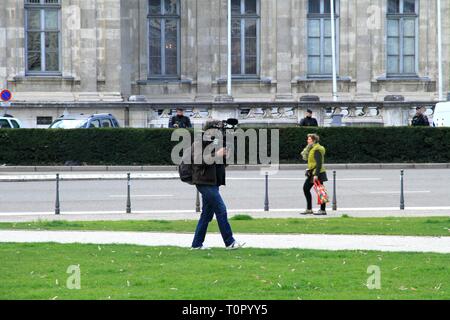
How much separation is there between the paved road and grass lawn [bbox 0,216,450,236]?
3687 mm

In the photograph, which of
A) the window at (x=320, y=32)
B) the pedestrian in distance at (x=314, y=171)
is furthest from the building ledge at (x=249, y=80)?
the pedestrian in distance at (x=314, y=171)

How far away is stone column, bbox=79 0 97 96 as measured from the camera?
52.2 m

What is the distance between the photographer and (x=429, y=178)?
131 ft

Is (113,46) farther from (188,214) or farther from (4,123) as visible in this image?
(188,214)

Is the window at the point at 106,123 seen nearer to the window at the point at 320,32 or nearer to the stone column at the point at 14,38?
the stone column at the point at 14,38

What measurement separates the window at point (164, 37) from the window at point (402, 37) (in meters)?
8.55

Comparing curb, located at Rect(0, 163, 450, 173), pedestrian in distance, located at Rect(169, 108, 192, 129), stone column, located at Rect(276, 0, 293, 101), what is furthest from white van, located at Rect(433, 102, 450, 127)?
stone column, located at Rect(276, 0, 293, 101)

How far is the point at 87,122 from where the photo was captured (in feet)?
152

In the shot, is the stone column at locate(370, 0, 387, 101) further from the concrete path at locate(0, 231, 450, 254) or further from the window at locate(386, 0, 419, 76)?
the concrete path at locate(0, 231, 450, 254)

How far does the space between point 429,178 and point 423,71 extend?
17618 mm

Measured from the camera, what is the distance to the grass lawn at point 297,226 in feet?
79.2

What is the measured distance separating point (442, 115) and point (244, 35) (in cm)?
1146

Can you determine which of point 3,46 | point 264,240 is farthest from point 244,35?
point 264,240
